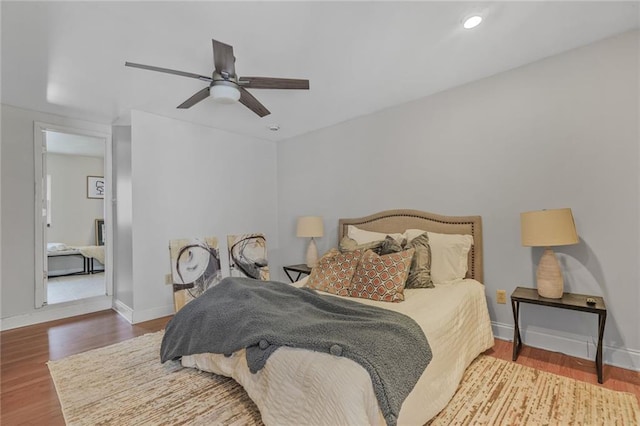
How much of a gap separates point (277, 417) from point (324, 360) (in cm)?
43

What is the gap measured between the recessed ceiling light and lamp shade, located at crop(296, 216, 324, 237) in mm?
2760

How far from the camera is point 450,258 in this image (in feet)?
9.53

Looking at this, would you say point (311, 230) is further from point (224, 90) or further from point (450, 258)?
point (224, 90)

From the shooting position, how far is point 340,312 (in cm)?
199

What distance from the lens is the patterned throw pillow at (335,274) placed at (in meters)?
2.70

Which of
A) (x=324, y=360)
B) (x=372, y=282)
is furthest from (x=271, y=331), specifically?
(x=372, y=282)

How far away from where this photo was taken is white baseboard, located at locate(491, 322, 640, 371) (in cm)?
231

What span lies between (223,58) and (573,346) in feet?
11.9

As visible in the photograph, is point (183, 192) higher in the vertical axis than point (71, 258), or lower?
higher

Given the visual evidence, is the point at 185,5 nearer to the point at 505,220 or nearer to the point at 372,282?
the point at 372,282

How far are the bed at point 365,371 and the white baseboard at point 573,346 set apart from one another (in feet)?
1.16

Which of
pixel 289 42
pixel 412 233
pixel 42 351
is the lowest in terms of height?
pixel 42 351

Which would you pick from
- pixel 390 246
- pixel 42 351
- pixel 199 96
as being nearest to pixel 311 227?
pixel 390 246

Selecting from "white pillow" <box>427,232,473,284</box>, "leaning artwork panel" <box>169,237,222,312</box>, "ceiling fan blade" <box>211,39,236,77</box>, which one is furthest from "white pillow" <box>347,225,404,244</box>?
"ceiling fan blade" <box>211,39,236,77</box>
